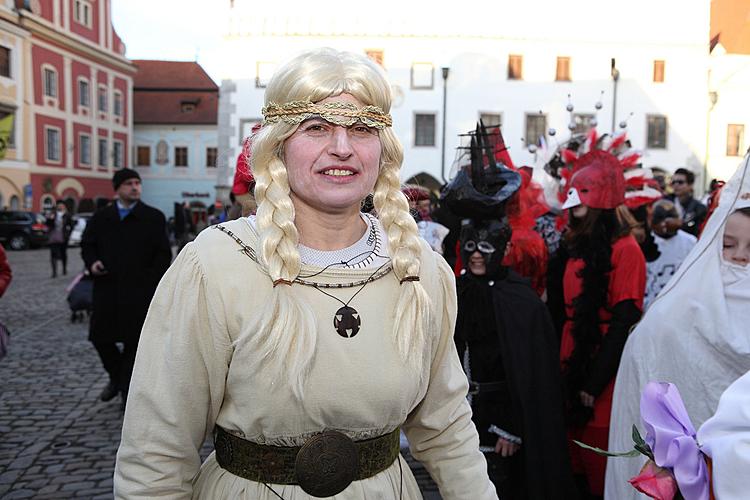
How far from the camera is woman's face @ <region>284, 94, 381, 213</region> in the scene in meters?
1.81

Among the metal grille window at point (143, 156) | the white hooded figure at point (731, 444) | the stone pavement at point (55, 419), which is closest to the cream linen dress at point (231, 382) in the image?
the white hooded figure at point (731, 444)

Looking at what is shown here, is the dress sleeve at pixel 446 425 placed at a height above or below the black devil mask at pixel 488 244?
below

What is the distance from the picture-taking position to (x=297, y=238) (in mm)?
1818

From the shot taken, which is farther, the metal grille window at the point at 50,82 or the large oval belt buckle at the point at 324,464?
the metal grille window at the point at 50,82

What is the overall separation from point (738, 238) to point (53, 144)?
39.7 m

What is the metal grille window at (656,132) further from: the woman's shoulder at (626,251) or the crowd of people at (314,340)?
the crowd of people at (314,340)

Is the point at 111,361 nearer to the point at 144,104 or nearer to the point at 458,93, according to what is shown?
the point at 458,93

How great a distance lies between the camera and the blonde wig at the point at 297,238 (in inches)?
66.7

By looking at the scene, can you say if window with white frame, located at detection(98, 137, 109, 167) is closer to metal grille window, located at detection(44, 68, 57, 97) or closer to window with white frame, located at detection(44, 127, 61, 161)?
window with white frame, located at detection(44, 127, 61, 161)

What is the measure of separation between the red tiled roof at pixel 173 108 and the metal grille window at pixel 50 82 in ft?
31.7

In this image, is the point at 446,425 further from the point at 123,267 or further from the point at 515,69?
the point at 515,69

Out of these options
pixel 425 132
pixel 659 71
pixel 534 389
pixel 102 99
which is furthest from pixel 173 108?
pixel 534 389

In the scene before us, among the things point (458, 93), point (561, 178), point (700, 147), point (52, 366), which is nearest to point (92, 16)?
point (458, 93)

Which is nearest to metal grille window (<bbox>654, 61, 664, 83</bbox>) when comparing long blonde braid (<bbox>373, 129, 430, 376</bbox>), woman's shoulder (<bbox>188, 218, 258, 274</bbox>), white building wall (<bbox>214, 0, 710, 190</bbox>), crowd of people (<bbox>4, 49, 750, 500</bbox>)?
white building wall (<bbox>214, 0, 710, 190</bbox>)
